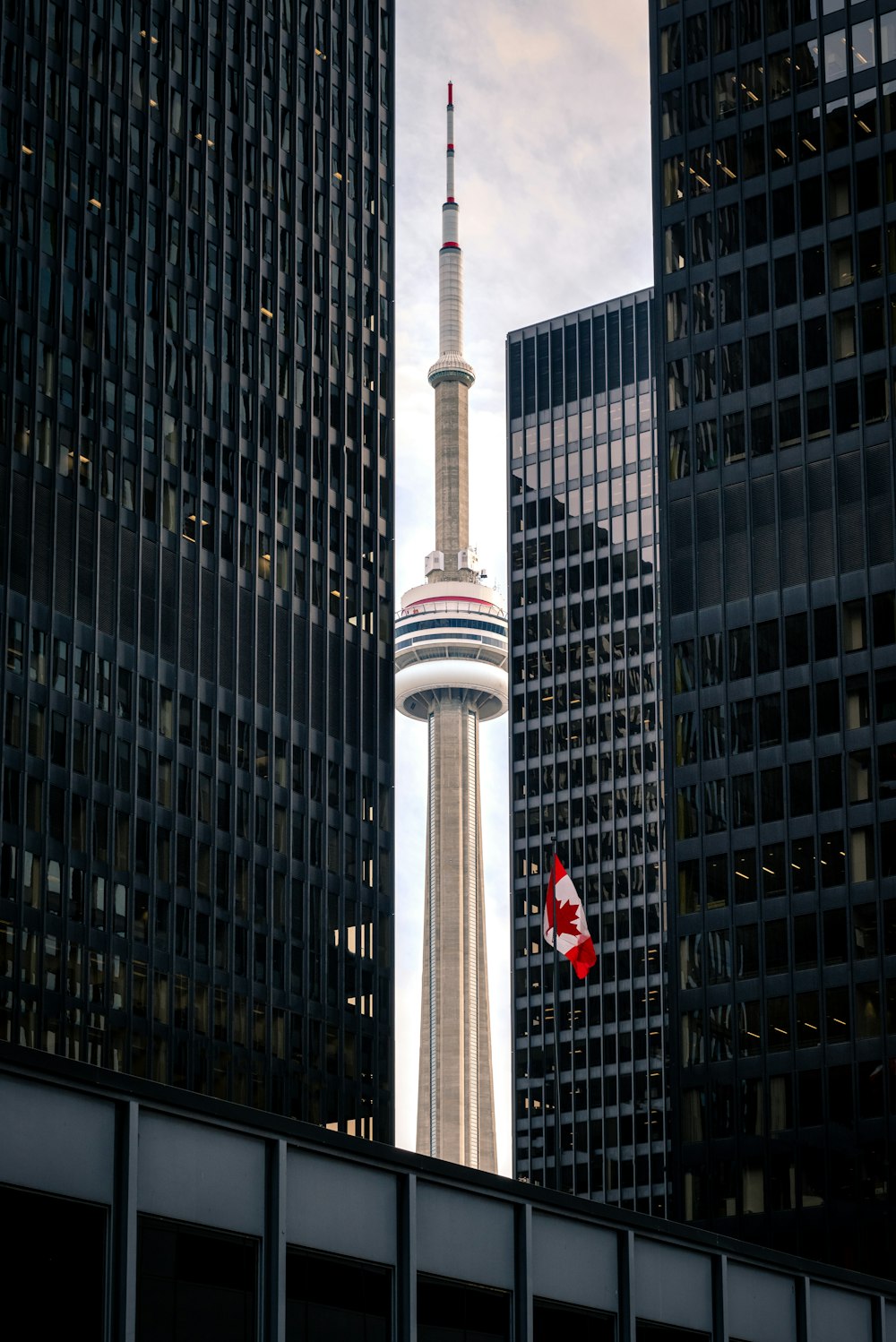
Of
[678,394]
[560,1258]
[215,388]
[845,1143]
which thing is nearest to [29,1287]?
[560,1258]

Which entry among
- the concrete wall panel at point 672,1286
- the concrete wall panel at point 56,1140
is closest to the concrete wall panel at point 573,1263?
the concrete wall panel at point 672,1286

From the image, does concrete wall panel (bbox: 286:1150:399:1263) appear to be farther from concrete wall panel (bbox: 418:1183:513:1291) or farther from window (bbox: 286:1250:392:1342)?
concrete wall panel (bbox: 418:1183:513:1291)

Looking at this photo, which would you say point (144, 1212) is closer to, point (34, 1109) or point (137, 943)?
point (34, 1109)

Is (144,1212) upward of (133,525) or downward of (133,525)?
downward

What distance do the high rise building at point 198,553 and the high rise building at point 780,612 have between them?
111ft

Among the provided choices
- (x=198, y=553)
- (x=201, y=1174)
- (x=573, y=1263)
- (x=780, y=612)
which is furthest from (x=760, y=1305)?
(x=198, y=553)

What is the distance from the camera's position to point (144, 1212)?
3397cm

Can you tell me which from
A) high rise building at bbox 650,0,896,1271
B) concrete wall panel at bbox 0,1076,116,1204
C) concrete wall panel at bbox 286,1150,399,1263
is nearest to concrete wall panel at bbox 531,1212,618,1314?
concrete wall panel at bbox 286,1150,399,1263

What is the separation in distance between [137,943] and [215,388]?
38.1 m

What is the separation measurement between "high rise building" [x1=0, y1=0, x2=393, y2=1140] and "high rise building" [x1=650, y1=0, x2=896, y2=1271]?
33807 millimetres

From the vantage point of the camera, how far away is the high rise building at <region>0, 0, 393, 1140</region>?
12112cm

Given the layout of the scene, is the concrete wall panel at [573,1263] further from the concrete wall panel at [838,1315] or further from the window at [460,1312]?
the concrete wall panel at [838,1315]

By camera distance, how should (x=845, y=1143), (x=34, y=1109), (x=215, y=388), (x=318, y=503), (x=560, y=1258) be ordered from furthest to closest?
(x=318, y=503), (x=215, y=388), (x=845, y=1143), (x=560, y=1258), (x=34, y=1109)

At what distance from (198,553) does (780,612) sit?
4474 centimetres
